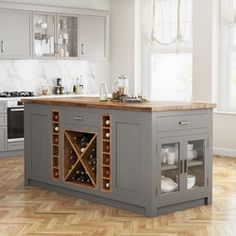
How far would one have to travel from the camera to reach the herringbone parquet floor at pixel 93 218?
16.0ft

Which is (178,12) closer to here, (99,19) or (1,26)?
(99,19)

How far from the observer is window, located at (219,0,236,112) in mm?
8836

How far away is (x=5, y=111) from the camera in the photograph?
8.72 m

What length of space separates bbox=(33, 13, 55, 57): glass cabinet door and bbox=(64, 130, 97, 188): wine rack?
11.3 feet

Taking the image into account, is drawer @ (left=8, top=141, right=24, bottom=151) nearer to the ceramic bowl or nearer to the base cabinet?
the base cabinet

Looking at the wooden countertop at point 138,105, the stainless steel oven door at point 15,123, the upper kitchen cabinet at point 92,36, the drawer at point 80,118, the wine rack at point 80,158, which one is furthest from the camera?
the upper kitchen cabinet at point 92,36

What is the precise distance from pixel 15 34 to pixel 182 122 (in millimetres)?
4379

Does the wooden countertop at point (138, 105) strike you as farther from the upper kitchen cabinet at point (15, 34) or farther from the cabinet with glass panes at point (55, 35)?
the cabinet with glass panes at point (55, 35)

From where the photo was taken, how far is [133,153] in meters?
5.37

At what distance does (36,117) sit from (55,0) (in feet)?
12.2

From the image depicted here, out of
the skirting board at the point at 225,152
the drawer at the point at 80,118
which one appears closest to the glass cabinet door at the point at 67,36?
the skirting board at the point at 225,152

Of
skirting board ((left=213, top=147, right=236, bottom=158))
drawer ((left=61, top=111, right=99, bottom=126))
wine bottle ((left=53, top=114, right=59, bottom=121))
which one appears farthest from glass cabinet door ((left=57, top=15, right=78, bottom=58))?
drawer ((left=61, top=111, right=99, bottom=126))

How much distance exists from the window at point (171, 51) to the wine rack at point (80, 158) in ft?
12.3

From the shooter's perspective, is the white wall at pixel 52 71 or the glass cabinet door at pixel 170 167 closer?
the glass cabinet door at pixel 170 167
